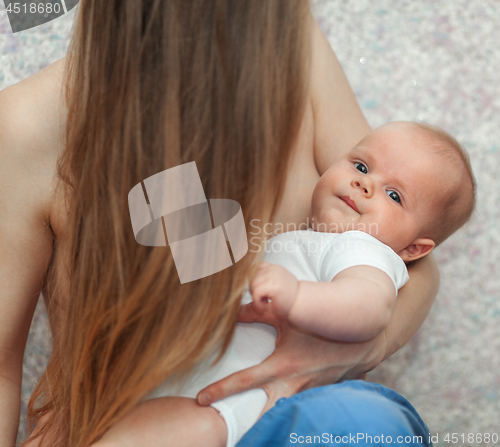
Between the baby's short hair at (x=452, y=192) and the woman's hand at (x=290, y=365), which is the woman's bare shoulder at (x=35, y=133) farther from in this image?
the baby's short hair at (x=452, y=192)

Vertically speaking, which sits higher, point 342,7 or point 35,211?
point 342,7

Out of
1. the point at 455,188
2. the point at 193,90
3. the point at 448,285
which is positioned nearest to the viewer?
Answer: the point at 193,90

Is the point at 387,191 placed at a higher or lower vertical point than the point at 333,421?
higher

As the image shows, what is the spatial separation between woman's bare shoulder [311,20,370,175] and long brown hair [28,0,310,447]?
23 centimetres

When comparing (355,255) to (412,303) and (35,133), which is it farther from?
(35,133)

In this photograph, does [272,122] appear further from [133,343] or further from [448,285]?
[448,285]

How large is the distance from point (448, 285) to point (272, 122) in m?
0.61

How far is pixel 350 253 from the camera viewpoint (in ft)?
1.59

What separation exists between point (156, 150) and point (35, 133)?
0.56 ft

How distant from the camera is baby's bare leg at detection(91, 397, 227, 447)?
0.41 meters

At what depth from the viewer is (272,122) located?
0.43m

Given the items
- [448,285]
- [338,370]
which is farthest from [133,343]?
[448,285]

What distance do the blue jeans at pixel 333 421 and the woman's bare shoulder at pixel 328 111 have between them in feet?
1.21

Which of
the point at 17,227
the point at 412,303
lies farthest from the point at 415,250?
the point at 17,227
